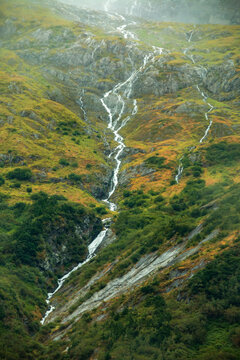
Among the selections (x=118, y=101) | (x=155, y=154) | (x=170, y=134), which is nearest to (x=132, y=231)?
(x=155, y=154)

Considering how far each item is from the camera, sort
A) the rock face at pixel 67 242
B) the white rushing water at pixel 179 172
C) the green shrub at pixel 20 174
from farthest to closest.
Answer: the white rushing water at pixel 179 172, the green shrub at pixel 20 174, the rock face at pixel 67 242

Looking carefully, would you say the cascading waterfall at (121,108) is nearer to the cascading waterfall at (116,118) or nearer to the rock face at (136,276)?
the cascading waterfall at (116,118)

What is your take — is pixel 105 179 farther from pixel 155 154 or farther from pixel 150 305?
pixel 150 305

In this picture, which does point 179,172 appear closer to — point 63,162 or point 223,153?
point 223,153

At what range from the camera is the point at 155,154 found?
406ft

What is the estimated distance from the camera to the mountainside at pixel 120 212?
3344 cm

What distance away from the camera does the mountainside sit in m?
33.4

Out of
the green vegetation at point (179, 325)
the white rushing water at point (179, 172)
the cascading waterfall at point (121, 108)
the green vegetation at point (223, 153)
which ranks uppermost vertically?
the cascading waterfall at point (121, 108)

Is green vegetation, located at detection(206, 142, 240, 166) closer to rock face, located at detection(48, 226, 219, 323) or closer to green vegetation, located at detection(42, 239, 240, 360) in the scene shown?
rock face, located at detection(48, 226, 219, 323)

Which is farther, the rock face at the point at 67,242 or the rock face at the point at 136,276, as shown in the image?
the rock face at the point at 67,242

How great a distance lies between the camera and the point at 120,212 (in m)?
91.0

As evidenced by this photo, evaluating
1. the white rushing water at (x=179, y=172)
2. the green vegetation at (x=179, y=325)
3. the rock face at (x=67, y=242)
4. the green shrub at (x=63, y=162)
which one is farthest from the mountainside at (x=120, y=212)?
the white rushing water at (x=179, y=172)

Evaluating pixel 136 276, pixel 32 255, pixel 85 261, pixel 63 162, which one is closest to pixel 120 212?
pixel 85 261

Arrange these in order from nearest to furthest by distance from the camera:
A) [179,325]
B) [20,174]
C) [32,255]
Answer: [179,325] < [32,255] < [20,174]
